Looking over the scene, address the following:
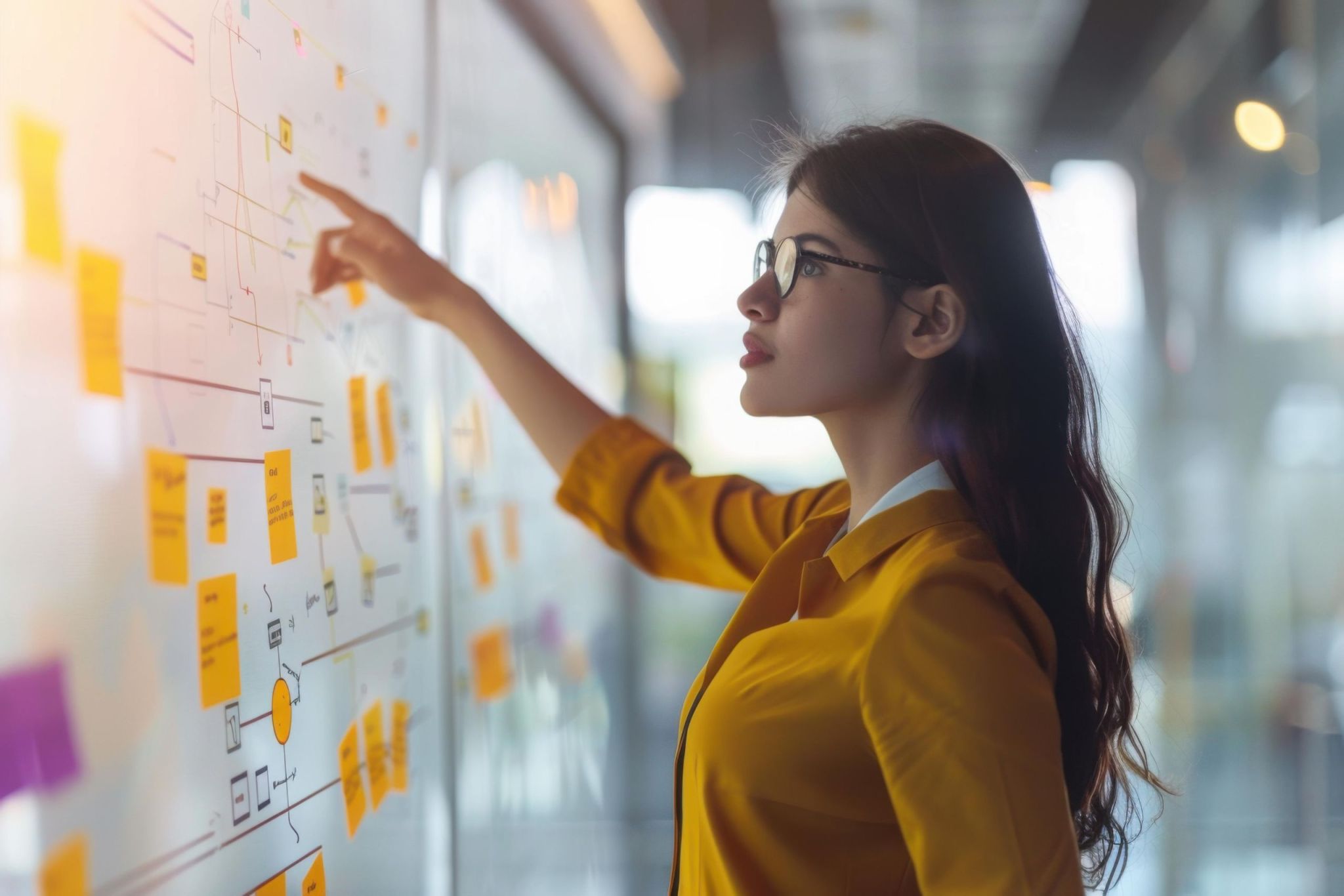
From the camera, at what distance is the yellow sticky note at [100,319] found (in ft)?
2.62

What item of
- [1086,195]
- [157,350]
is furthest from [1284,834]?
[157,350]

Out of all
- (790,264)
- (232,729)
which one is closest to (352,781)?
(232,729)

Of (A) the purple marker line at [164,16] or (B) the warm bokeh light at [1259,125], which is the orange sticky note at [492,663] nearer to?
(A) the purple marker line at [164,16]

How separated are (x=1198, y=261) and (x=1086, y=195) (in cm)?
34

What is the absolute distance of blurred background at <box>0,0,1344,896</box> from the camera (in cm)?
261

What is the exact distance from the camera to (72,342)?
0.78m

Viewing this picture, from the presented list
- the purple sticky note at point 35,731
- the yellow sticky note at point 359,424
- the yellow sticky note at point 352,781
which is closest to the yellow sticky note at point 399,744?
the yellow sticky note at point 352,781

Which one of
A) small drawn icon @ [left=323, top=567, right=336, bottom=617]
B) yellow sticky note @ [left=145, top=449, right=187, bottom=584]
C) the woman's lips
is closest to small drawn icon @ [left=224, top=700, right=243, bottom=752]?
yellow sticky note @ [left=145, top=449, right=187, bottom=584]

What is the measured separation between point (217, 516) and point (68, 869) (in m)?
0.32

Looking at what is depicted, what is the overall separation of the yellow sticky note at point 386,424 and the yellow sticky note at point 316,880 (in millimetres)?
520

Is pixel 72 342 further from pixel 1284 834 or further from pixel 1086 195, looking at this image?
pixel 1284 834

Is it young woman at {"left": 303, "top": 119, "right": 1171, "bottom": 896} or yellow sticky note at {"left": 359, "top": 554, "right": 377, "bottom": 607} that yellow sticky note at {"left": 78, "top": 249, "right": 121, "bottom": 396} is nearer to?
young woman at {"left": 303, "top": 119, "right": 1171, "bottom": 896}

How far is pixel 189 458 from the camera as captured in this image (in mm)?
938

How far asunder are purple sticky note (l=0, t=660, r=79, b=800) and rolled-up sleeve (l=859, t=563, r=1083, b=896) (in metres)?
0.59
